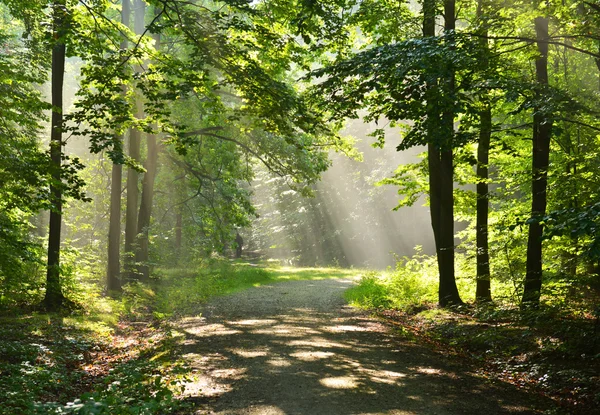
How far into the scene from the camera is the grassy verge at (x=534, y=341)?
661cm

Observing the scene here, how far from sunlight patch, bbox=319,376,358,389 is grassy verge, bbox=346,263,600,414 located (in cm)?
209

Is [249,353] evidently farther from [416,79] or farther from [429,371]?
[416,79]

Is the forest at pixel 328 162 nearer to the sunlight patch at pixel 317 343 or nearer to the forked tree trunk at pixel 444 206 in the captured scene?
the forked tree trunk at pixel 444 206

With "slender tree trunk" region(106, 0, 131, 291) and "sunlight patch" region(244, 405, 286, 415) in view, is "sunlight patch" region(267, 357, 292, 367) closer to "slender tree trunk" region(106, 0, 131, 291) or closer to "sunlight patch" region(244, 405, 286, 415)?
"sunlight patch" region(244, 405, 286, 415)

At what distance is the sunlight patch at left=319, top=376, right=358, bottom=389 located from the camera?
21.4ft

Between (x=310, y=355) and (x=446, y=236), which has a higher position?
(x=446, y=236)

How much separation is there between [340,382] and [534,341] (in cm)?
385

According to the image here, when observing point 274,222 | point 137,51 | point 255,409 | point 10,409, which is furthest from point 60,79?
point 274,222

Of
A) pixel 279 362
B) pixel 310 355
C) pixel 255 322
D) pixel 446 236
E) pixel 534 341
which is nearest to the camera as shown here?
pixel 279 362

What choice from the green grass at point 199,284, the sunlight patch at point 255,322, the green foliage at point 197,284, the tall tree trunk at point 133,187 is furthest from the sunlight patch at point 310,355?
the tall tree trunk at point 133,187

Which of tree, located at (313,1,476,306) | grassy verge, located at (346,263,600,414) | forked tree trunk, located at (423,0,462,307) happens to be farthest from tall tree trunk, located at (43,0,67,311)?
forked tree trunk, located at (423,0,462,307)

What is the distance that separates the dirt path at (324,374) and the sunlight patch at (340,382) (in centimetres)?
1

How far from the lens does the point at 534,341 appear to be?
27.7 ft

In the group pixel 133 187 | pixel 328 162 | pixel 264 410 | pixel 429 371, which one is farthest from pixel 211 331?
pixel 328 162
